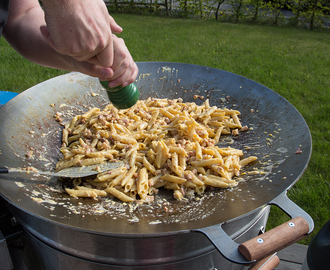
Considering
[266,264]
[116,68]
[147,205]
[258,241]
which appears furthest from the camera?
[266,264]

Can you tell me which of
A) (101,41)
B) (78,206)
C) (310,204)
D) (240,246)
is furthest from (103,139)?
(310,204)

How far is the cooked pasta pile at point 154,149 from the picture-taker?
1.75m

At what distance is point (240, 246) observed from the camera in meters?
1.15

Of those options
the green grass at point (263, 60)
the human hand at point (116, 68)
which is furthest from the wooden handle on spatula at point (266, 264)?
the human hand at point (116, 68)

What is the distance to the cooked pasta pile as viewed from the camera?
1.75 metres

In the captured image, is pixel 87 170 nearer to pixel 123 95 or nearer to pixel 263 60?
pixel 123 95

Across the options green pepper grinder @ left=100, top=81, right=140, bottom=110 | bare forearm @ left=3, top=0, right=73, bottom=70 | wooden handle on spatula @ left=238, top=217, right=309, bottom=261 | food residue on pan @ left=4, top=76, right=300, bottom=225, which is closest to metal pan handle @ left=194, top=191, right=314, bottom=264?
wooden handle on spatula @ left=238, top=217, right=309, bottom=261

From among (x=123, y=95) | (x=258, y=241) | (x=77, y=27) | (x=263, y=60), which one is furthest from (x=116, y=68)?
(x=263, y=60)

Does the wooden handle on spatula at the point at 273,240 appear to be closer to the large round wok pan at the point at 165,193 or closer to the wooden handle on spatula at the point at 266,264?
the large round wok pan at the point at 165,193

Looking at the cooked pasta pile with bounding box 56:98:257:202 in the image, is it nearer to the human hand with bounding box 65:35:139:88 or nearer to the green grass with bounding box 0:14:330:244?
the human hand with bounding box 65:35:139:88

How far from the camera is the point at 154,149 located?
203 centimetres

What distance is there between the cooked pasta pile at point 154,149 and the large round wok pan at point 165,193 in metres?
0.10

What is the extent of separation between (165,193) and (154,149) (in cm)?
37

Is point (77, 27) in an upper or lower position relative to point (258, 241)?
upper
